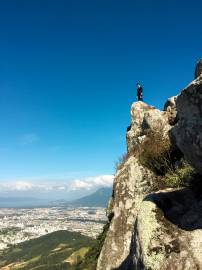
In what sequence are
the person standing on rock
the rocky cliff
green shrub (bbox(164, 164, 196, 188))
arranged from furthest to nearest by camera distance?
the person standing on rock, green shrub (bbox(164, 164, 196, 188)), the rocky cliff

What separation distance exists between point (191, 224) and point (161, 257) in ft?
4.80

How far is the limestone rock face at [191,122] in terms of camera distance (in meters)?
9.58

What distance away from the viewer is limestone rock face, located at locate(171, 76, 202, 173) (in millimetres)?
9578

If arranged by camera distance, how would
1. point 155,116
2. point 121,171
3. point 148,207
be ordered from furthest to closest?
point 155,116 → point 121,171 → point 148,207

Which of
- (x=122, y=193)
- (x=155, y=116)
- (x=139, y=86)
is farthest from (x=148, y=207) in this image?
(x=139, y=86)

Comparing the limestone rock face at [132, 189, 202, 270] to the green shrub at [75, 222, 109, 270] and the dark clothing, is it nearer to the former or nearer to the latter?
the green shrub at [75, 222, 109, 270]

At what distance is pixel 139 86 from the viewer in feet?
117

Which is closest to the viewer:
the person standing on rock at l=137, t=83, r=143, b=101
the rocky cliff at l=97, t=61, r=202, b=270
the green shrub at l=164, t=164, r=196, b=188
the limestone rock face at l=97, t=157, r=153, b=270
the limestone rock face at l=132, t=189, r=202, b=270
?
the limestone rock face at l=132, t=189, r=202, b=270

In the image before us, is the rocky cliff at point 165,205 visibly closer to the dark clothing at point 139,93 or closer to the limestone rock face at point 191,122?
the limestone rock face at point 191,122

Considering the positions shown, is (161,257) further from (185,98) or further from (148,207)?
(185,98)

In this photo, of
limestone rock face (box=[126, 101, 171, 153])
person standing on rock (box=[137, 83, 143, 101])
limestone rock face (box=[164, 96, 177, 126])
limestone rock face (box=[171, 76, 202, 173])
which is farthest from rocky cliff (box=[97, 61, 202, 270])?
person standing on rock (box=[137, 83, 143, 101])

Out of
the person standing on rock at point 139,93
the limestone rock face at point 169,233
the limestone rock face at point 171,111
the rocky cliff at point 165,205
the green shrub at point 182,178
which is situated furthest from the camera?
the person standing on rock at point 139,93

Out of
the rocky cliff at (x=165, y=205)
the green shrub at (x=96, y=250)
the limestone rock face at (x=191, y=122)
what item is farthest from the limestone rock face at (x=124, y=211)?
the limestone rock face at (x=191, y=122)

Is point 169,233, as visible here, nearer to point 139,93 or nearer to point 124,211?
point 124,211
